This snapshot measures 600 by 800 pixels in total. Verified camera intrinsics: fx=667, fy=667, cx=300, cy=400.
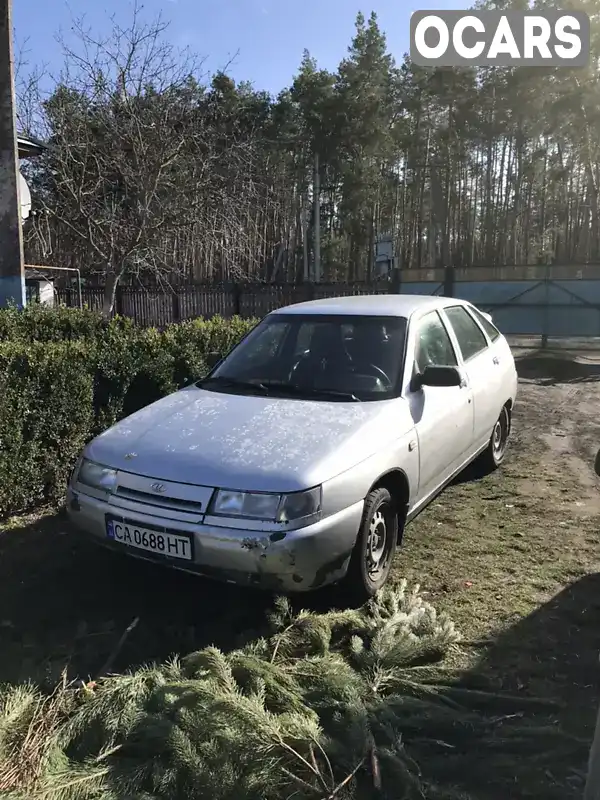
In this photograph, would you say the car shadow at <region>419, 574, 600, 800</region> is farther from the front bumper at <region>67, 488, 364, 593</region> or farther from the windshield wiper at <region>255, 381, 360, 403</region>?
the windshield wiper at <region>255, 381, 360, 403</region>

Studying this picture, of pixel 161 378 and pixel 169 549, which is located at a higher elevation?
pixel 161 378

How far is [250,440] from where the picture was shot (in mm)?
3582

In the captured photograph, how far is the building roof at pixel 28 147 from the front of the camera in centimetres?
1258

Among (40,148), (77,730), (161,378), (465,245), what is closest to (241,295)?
(40,148)

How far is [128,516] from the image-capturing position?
3.44 m

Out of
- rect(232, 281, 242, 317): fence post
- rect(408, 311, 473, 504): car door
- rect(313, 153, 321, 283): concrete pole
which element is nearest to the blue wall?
rect(232, 281, 242, 317): fence post

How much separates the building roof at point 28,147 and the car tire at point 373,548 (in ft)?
38.0

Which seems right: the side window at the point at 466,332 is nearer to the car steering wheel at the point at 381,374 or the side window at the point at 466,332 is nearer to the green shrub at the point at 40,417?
the car steering wheel at the point at 381,374

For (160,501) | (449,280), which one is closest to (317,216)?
(449,280)

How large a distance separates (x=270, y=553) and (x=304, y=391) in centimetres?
140

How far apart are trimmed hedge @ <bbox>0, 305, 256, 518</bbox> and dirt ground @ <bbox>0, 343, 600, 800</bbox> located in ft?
1.20

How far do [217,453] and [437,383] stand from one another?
1.56 m

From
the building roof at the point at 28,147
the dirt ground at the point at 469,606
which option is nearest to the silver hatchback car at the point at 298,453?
the dirt ground at the point at 469,606

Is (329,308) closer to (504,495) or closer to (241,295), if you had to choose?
(504,495)
